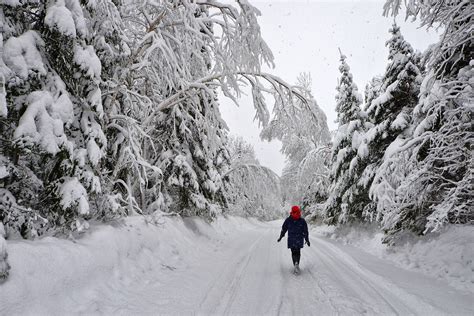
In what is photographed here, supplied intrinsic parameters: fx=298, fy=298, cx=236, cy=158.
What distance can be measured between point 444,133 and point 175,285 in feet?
27.1

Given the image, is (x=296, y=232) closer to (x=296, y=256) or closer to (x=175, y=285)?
(x=296, y=256)

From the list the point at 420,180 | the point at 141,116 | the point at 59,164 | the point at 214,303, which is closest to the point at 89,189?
the point at 59,164

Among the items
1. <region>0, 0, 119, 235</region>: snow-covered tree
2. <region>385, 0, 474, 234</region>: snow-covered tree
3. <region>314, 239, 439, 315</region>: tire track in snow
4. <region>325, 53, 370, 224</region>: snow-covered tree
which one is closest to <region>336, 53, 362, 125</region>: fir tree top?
<region>325, 53, 370, 224</region>: snow-covered tree

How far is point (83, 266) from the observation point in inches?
207

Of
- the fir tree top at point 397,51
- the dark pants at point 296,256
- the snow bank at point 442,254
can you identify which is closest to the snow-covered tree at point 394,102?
the fir tree top at point 397,51

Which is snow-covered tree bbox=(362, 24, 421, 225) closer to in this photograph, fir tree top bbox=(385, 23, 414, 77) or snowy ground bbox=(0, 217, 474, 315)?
fir tree top bbox=(385, 23, 414, 77)

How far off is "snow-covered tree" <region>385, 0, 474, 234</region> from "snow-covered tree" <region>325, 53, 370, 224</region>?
598 centimetres

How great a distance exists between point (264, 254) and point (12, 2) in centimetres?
1011

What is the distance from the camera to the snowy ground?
4.36 m

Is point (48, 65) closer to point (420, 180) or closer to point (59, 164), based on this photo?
point (59, 164)

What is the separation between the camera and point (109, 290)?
17.8 ft

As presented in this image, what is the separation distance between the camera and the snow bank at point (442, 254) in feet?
23.5

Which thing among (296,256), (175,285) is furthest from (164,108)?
(296,256)

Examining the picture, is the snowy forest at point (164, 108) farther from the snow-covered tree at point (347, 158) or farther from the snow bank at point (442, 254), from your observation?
the snow-covered tree at point (347, 158)
